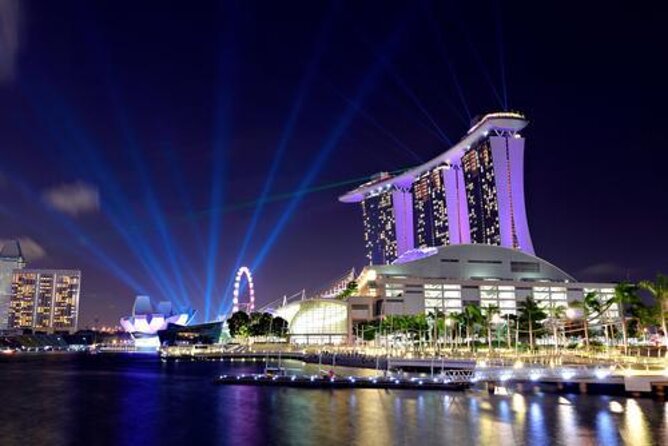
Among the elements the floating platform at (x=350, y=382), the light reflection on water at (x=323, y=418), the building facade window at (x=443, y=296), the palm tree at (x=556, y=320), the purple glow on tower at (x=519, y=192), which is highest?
the purple glow on tower at (x=519, y=192)

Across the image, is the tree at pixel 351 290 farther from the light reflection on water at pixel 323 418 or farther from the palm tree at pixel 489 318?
the light reflection on water at pixel 323 418

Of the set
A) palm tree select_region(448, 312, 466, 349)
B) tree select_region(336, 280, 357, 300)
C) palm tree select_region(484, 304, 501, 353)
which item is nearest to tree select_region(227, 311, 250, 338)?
tree select_region(336, 280, 357, 300)

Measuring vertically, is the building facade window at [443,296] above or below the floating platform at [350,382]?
above

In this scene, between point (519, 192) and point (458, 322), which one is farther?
point (519, 192)

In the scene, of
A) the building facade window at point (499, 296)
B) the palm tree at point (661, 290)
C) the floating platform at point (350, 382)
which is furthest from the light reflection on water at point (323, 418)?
the building facade window at point (499, 296)

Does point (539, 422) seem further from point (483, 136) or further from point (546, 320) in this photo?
point (483, 136)

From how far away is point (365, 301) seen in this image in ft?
538

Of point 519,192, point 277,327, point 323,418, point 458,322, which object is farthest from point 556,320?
point 277,327

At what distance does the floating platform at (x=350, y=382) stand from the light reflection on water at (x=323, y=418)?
8.92 ft

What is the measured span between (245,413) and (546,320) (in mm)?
77012

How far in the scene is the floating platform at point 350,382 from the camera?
62062 millimetres

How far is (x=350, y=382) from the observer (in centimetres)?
6638

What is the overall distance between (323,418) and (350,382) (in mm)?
21296

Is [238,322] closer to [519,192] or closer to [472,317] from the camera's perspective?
[472,317]
